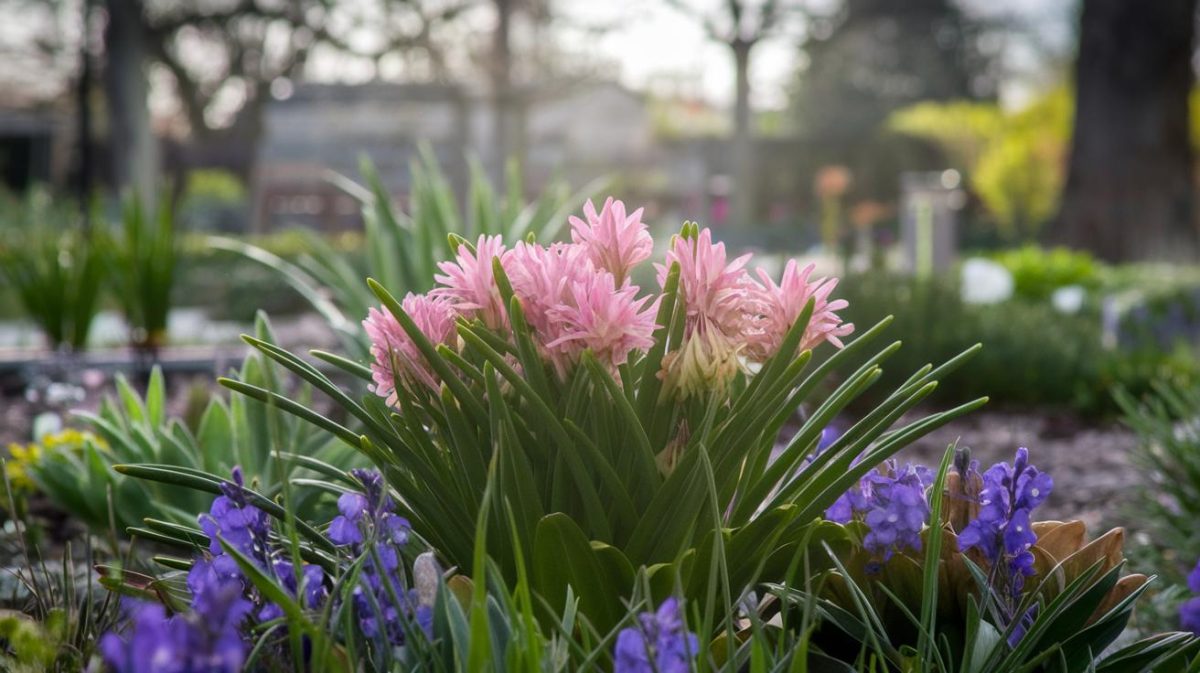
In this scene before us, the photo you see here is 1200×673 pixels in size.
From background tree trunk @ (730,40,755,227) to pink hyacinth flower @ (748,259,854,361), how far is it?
23.0 meters

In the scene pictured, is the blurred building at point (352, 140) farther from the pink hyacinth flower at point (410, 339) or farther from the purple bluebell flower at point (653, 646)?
the purple bluebell flower at point (653, 646)

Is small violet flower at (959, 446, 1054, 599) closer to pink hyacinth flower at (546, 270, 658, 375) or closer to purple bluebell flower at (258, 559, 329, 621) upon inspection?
pink hyacinth flower at (546, 270, 658, 375)

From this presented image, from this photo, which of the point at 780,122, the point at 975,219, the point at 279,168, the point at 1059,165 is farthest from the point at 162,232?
the point at 780,122

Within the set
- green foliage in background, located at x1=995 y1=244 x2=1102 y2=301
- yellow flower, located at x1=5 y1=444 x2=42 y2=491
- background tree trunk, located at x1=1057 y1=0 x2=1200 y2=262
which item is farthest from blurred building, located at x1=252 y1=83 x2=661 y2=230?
yellow flower, located at x1=5 y1=444 x2=42 y2=491

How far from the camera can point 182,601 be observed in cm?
161

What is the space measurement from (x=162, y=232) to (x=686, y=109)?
37597 millimetres

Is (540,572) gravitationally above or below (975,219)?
above

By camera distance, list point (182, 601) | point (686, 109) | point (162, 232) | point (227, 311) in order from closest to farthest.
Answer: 1. point (182, 601)
2. point (162, 232)
3. point (227, 311)
4. point (686, 109)

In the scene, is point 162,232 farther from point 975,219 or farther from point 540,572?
point 975,219

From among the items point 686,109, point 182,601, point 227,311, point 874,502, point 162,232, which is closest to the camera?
point 182,601

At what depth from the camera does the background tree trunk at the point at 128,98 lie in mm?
19141

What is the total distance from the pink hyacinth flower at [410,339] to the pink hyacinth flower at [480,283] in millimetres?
26

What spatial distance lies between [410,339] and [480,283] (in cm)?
12

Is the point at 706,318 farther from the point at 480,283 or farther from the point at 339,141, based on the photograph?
the point at 339,141
